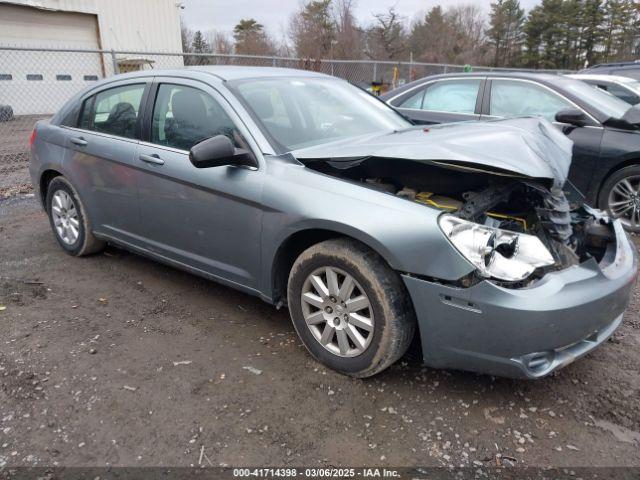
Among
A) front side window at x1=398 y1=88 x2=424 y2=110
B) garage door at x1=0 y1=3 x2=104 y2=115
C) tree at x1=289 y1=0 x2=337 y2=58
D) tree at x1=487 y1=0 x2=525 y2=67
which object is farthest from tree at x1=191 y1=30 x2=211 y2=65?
front side window at x1=398 y1=88 x2=424 y2=110

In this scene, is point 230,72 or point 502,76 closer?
point 230,72

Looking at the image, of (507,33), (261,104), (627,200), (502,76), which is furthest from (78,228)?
(507,33)

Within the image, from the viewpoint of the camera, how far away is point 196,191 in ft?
10.8

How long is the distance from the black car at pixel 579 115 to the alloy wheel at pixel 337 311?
3214 millimetres

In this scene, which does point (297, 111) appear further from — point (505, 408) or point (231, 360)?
point (505, 408)

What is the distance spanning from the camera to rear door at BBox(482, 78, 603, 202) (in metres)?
5.29

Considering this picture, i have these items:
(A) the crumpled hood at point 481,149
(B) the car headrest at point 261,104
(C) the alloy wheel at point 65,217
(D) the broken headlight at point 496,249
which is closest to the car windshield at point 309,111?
(B) the car headrest at point 261,104

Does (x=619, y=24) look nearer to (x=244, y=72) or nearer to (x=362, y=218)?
(x=244, y=72)

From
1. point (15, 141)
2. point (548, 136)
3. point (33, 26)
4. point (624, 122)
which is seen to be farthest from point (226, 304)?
point (33, 26)

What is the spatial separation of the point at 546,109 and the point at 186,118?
4.02 meters

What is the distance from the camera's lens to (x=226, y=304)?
379 cm

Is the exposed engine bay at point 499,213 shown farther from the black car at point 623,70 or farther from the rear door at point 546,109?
the black car at point 623,70

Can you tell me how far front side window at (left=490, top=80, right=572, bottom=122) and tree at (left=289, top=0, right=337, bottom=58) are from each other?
83.1ft

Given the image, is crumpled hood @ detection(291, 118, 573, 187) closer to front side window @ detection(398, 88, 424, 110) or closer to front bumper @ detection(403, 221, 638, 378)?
front bumper @ detection(403, 221, 638, 378)
